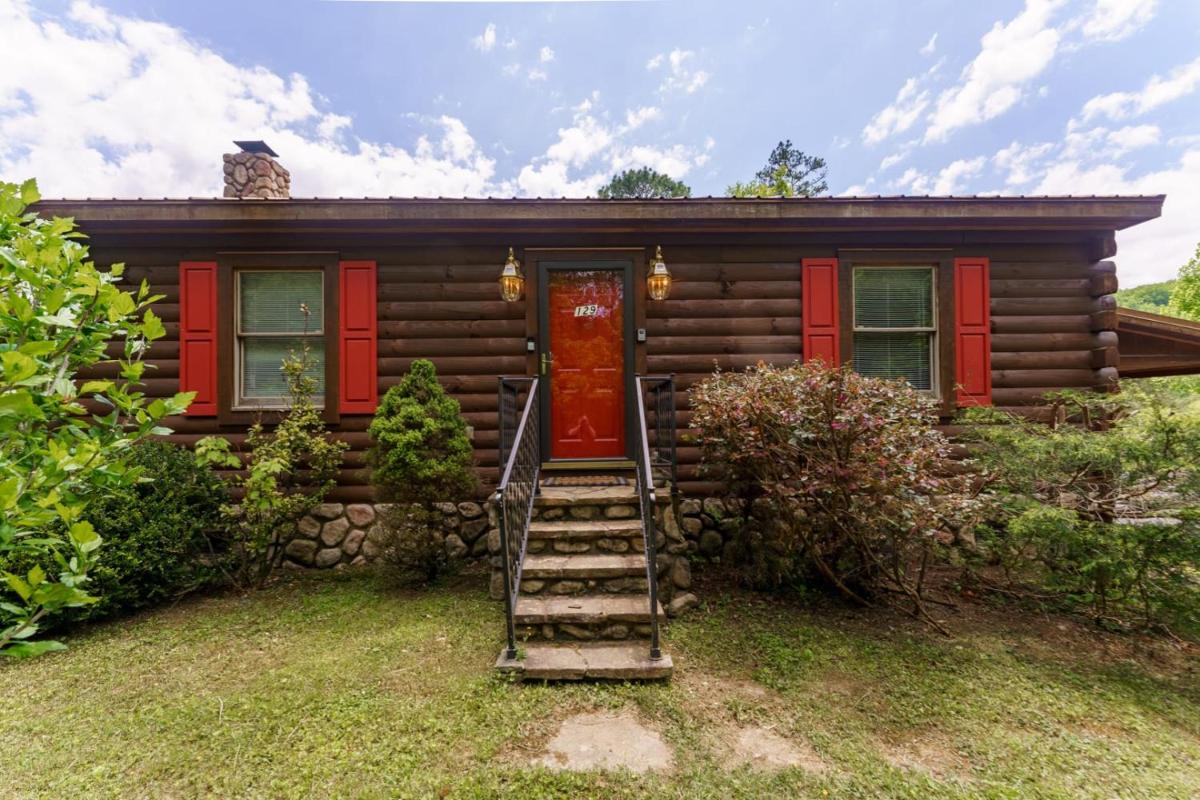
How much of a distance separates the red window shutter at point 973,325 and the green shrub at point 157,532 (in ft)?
22.9

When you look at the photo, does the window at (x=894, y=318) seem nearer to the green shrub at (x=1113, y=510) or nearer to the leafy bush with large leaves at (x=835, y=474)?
the leafy bush with large leaves at (x=835, y=474)

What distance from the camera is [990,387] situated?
15.6 ft

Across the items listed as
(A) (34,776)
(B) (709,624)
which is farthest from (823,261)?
(A) (34,776)

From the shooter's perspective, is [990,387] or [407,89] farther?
[407,89]

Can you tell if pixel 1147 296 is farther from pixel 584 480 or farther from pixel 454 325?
pixel 454 325

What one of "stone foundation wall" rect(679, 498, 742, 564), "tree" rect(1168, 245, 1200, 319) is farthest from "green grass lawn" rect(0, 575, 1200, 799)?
"tree" rect(1168, 245, 1200, 319)

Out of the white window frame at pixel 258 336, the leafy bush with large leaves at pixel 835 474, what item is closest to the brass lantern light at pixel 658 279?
the leafy bush with large leaves at pixel 835 474

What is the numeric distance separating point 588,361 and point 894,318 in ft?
10.7

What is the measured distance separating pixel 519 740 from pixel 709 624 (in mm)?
1618

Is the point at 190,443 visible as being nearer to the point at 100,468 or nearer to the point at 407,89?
the point at 100,468

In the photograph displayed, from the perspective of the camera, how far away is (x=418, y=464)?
3.83m

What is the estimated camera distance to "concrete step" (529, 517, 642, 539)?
3.49 metres

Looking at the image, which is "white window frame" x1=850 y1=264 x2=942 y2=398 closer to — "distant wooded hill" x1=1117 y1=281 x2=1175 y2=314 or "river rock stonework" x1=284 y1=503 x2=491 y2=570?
"river rock stonework" x1=284 y1=503 x2=491 y2=570

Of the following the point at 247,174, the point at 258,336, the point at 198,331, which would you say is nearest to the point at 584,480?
the point at 258,336
